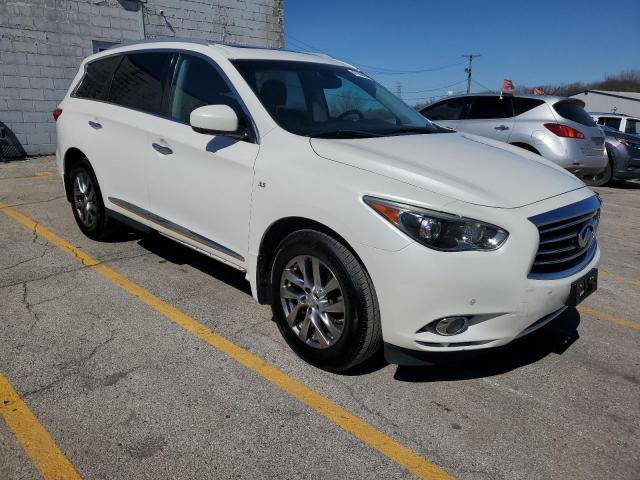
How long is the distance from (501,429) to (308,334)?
1159 mm

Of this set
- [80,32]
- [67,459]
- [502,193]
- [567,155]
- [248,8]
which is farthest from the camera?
[248,8]

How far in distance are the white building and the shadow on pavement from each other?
45993 millimetres

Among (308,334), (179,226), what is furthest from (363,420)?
(179,226)

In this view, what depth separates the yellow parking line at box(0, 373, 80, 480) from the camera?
7.38 ft

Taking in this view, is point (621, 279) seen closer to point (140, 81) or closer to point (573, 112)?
point (140, 81)

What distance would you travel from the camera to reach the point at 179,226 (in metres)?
3.89

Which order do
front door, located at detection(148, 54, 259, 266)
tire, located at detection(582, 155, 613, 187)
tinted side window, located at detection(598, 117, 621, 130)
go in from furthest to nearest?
tinted side window, located at detection(598, 117, 621, 130)
tire, located at detection(582, 155, 613, 187)
front door, located at detection(148, 54, 259, 266)

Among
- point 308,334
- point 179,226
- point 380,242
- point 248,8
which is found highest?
point 248,8

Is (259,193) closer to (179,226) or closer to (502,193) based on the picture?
(179,226)

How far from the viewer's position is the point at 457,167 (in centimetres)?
291

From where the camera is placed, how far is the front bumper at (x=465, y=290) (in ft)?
8.12

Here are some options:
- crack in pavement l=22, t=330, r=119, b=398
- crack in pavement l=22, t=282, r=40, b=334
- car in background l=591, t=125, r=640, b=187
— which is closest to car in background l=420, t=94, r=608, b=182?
car in background l=591, t=125, r=640, b=187

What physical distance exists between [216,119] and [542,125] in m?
7.02

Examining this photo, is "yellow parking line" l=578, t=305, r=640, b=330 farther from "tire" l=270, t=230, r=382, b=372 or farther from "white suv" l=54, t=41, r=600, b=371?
"tire" l=270, t=230, r=382, b=372
